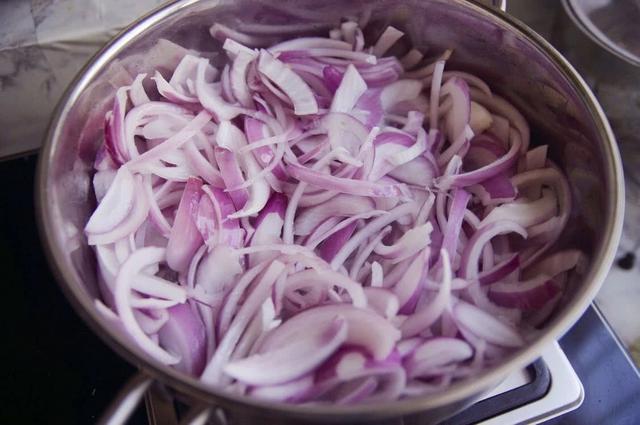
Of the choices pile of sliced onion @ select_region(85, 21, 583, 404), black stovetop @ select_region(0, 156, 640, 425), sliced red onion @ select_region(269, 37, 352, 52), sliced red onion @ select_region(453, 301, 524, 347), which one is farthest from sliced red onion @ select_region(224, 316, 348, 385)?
sliced red onion @ select_region(269, 37, 352, 52)

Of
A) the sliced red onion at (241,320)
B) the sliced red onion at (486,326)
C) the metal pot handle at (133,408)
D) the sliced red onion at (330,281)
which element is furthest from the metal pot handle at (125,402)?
the sliced red onion at (486,326)

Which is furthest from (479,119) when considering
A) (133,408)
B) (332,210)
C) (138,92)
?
(133,408)

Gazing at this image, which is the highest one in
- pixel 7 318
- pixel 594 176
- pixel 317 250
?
pixel 594 176

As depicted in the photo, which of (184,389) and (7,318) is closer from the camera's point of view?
(184,389)

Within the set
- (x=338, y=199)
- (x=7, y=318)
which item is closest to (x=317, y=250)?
(x=338, y=199)

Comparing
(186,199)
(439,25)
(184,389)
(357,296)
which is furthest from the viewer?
(439,25)

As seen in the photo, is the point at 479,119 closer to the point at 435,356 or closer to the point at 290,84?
the point at 290,84

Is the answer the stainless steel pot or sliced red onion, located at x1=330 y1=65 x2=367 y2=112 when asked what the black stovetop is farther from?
sliced red onion, located at x1=330 y1=65 x2=367 y2=112

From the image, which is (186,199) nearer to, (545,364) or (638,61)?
(545,364)
